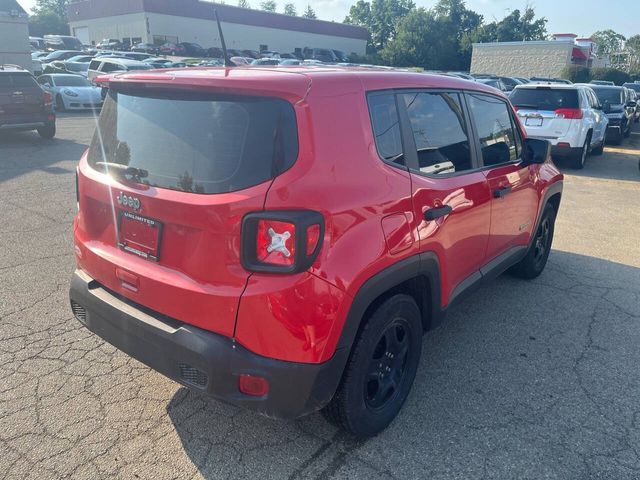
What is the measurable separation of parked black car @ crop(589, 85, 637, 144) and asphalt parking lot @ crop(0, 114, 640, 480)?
1226cm

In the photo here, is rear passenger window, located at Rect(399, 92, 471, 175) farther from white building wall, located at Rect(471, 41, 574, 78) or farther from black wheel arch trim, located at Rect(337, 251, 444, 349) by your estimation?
white building wall, located at Rect(471, 41, 574, 78)

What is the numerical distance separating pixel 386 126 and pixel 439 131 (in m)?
0.59

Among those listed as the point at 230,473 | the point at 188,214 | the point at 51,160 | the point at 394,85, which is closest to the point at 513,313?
the point at 394,85

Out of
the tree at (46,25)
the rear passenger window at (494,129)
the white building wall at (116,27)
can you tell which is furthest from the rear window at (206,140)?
the tree at (46,25)

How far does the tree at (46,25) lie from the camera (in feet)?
235

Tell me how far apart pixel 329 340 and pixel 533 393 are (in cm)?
165

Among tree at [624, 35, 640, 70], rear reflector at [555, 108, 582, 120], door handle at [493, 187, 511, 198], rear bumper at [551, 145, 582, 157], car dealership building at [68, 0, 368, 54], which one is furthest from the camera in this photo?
tree at [624, 35, 640, 70]

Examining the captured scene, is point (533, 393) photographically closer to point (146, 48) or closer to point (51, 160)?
point (51, 160)

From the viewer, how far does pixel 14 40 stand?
21.9 meters

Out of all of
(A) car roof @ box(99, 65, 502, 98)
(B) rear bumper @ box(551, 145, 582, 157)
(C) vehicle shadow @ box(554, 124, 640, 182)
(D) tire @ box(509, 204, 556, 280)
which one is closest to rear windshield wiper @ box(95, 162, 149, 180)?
(A) car roof @ box(99, 65, 502, 98)

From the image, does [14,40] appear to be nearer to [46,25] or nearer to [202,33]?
[202,33]

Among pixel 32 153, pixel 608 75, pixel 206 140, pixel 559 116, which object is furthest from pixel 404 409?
pixel 608 75

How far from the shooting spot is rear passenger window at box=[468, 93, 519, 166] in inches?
141

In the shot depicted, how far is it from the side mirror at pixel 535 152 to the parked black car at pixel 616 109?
1286 centimetres
